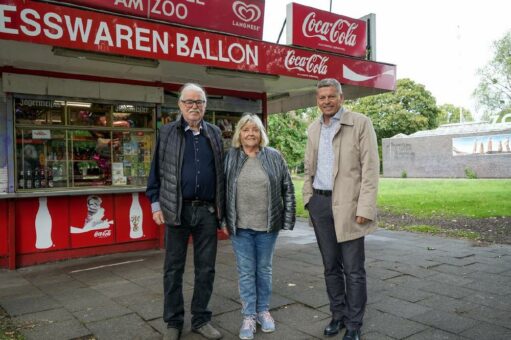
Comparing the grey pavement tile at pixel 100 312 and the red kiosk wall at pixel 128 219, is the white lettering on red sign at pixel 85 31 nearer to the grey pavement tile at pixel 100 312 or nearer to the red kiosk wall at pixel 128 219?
the red kiosk wall at pixel 128 219

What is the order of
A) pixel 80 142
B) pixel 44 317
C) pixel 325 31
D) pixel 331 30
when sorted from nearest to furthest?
pixel 44 317 → pixel 80 142 → pixel 325 31 → pixel 331 30

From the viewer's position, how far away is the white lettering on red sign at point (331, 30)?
7172 mm

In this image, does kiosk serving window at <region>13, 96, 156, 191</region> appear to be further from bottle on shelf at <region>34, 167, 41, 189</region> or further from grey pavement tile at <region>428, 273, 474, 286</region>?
grey pavement tile at <region>428, 273, 474, 286</region>

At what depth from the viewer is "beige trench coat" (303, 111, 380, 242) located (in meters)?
3.34

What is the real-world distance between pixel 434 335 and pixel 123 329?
2602 millimetres

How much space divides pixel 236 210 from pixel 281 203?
0.39 metres

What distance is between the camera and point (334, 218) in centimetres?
342

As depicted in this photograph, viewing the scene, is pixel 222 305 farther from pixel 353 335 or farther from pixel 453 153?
pixel 453 153

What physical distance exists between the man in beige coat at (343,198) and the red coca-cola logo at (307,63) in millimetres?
3171

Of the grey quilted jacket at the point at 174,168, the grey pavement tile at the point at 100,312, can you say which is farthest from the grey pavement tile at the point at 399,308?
the grey pavement tile at the point at 100,312

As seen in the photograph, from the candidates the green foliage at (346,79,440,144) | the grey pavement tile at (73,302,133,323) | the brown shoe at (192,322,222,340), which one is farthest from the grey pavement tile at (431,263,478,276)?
the green foliage at (346,79,440,144)

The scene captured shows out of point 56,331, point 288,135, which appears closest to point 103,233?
point 56,331

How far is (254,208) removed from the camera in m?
3.57

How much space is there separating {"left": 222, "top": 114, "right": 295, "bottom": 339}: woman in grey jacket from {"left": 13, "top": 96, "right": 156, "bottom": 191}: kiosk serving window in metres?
4.00
